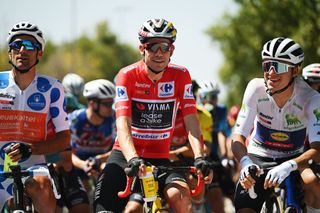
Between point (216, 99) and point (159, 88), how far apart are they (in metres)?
6.10

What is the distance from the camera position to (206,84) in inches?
579

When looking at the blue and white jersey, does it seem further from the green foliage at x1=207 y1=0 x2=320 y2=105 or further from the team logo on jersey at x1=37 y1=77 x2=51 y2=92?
the green foliage at x1=207 y1=0 x2=320 y2=105

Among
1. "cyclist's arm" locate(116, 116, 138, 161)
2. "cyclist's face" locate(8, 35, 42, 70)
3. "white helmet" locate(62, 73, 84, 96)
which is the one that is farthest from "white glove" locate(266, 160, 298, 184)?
"white helmet" locate(62, 73, 84, 96)

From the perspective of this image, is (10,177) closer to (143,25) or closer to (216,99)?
(143,25)

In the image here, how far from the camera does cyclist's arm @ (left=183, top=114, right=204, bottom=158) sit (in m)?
8.15

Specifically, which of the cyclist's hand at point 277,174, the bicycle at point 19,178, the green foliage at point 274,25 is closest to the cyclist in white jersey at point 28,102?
the bicycle at point 19,178

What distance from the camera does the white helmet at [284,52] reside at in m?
8.48

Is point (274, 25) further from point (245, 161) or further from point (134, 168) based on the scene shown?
→ point (134, 168)

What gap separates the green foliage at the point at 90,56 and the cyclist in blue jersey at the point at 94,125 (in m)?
62.7

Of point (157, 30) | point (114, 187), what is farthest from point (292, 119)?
point (114, 187)

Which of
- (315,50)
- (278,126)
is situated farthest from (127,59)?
(278,126)

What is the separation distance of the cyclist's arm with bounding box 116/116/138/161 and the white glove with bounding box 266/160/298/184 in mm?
1424

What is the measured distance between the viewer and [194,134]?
27.3 feet

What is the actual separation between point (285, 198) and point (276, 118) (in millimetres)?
934
